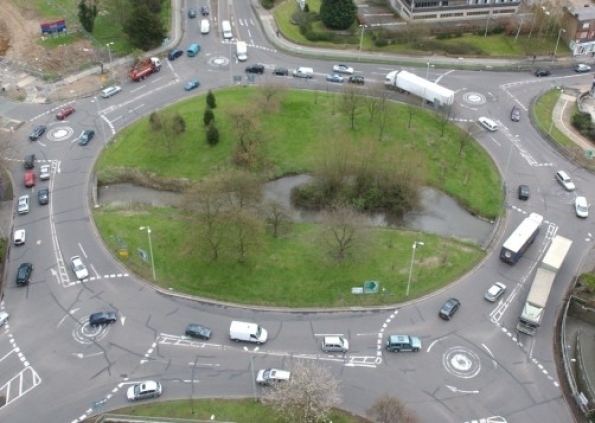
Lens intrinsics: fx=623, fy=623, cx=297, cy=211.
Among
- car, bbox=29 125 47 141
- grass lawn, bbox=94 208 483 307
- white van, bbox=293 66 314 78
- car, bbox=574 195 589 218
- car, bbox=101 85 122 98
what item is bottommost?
grass lawn, bbox=94 208 483 307

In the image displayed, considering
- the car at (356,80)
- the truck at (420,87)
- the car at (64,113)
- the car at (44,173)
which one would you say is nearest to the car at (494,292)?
the truck at (420,87)

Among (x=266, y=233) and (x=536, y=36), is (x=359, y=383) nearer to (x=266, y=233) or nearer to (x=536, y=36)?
(x=266, y=233)

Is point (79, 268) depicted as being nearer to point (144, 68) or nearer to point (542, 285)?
point (144, 68)

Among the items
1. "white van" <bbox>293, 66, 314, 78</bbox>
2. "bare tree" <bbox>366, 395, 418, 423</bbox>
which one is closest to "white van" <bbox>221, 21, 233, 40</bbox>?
"white van" <bbox>293, 66, 314, 78</bbox>

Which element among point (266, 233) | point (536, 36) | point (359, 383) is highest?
point (536, 36)

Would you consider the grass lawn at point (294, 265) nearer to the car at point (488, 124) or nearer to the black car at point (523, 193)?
the black car at point (523, 193)

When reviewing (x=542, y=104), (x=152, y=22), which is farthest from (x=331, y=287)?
(x=152, y=22)

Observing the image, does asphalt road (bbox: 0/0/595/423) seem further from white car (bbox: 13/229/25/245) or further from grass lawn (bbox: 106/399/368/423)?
grass lawn (bbox: 106/399/368/423)
